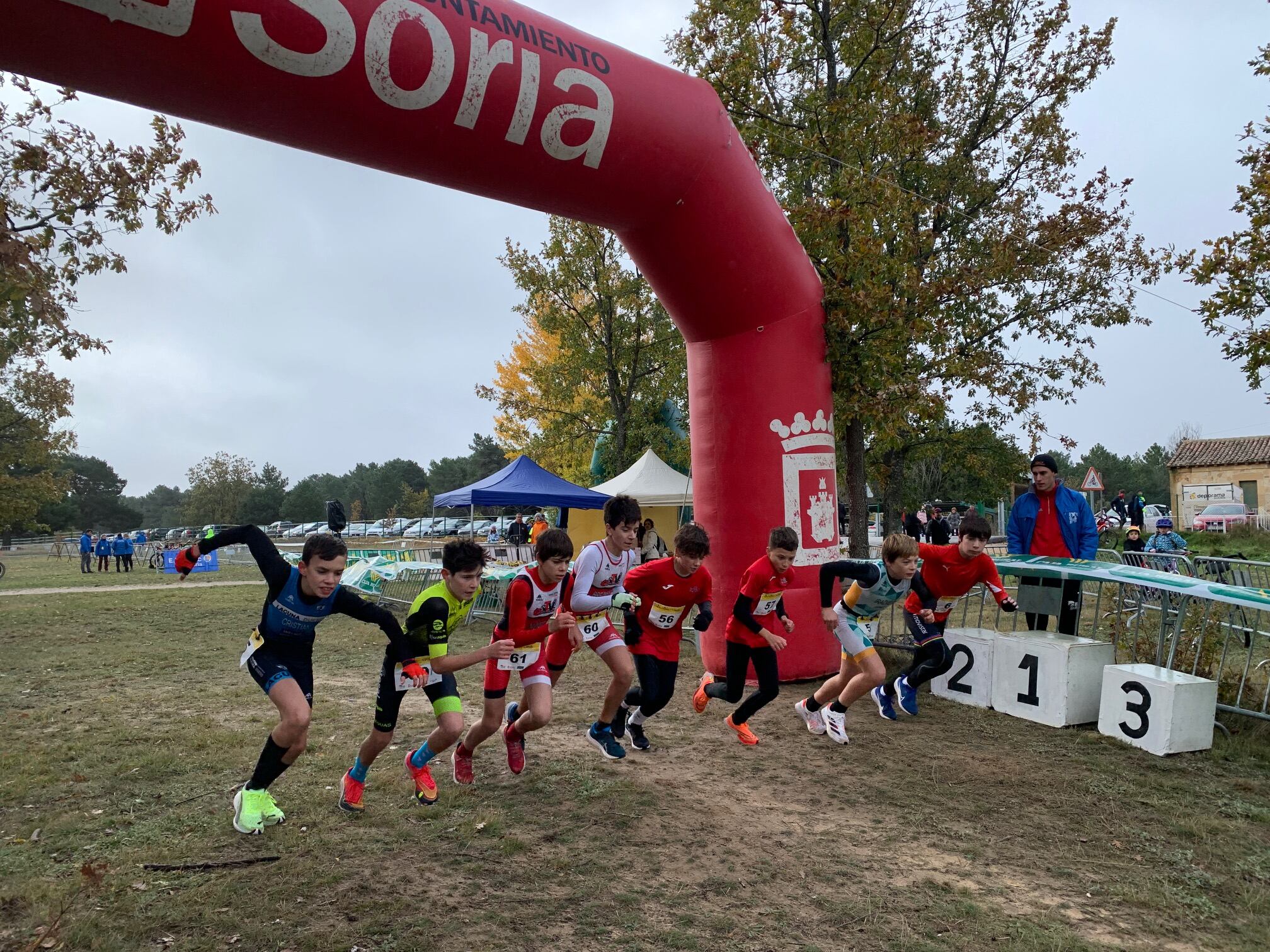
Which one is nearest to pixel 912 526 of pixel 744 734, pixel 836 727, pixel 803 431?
pixel 803 431

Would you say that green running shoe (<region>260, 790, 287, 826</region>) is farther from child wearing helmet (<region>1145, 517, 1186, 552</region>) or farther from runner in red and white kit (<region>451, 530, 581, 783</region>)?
child wearing helmet (<region>1145, 517, 1186, 552</region>)

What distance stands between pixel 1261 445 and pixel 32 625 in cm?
5775

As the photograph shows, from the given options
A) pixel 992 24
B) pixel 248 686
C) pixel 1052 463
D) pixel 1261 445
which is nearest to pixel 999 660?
pixel 1052 463

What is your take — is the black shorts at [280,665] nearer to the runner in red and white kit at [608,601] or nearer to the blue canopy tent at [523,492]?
the runner in red and white kit at [608,601]

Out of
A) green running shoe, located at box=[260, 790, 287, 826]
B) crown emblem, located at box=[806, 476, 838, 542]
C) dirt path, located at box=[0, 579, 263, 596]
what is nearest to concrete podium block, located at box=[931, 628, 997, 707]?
crown emblem, located at box=[806, 476, 838, 542]

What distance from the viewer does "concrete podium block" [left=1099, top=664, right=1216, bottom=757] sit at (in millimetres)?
6152

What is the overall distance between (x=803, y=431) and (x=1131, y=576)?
10.5 feet

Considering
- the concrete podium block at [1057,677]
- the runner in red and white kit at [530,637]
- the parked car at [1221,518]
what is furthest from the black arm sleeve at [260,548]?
the parked car at [1221,518]

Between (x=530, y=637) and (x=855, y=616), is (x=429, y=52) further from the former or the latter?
(x=855, y=616)

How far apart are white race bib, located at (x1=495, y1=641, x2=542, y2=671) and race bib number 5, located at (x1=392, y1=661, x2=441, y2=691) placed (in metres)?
0.43

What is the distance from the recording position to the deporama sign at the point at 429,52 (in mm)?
5066

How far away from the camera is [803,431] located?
27.7 ft

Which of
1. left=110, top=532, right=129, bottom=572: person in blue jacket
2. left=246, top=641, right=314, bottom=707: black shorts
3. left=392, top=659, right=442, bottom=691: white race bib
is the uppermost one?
left=246, top=641, right=314, bottom=707: black shorts

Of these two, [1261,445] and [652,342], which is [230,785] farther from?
[1261,445]
